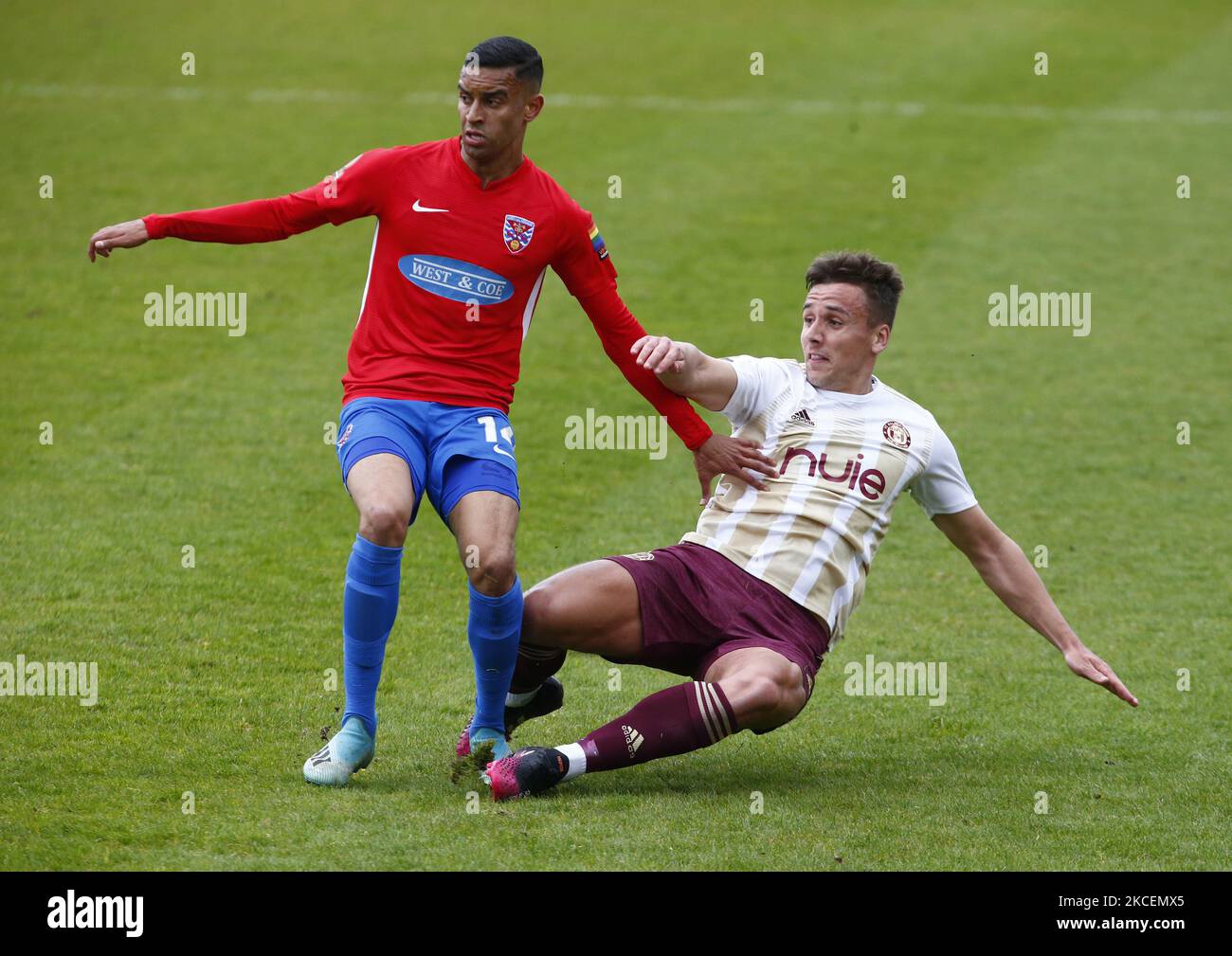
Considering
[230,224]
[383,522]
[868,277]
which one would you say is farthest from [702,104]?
[383,522]

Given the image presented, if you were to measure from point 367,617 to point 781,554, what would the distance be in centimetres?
141

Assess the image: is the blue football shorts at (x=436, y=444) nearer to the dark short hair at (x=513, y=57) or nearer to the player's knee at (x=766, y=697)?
the player's knee at (x=766, y=697)

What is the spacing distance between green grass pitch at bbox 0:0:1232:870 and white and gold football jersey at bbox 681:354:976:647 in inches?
28.5

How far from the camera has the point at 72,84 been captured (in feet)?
56.1

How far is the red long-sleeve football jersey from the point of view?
533cm

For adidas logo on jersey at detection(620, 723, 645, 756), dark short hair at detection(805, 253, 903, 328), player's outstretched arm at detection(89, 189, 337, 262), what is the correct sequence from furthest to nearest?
dark short hair at detection(805, 253, 903, 328)
player's outstretched arm at detection(89, 189, 337, 262)
adidas logo on jersey at detection(620, 723, 645, 756)

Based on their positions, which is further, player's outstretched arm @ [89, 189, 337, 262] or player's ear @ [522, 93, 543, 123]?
player's ear @ [522, 93, 543, 123]

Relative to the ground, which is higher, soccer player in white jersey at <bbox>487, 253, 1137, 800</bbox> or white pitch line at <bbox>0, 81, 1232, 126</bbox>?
white pitch line at <bbox>0, 81, 1232, 126</bbox>

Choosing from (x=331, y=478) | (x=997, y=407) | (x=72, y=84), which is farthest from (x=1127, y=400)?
(x=72, y=84)

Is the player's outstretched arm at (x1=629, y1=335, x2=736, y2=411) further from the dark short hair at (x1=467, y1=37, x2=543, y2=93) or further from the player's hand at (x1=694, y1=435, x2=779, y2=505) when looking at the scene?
the dark short hair at (x1=467, y1=37, x2=543, y2=93)

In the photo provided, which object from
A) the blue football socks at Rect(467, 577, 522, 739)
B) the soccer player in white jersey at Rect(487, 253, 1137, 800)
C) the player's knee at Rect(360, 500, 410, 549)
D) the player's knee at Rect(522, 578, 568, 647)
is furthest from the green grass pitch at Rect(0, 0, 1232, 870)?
the player's knee at Rect(360, 500, 410, 549)

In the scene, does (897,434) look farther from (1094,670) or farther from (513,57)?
(513,57)

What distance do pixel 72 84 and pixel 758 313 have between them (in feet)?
30.1

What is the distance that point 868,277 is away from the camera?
5605 mm
